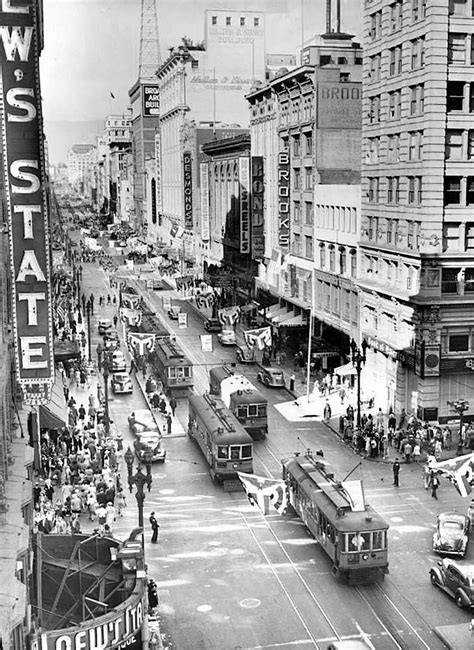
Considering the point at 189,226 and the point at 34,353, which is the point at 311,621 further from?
the point at 189,226

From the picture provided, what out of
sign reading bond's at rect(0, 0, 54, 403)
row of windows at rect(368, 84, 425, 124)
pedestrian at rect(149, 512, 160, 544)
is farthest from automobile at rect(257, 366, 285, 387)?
sign reading bond's at rect(0, 0, 54, 403)

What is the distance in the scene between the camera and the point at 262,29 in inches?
5408

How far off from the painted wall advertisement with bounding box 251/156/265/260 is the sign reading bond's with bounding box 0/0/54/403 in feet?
211

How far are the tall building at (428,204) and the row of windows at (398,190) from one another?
0.09 m

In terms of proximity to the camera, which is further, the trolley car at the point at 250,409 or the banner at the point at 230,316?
the banner at the point at 230,316

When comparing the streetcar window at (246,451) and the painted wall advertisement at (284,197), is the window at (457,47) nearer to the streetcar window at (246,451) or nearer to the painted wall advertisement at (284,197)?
the streetcar window at (246,451)

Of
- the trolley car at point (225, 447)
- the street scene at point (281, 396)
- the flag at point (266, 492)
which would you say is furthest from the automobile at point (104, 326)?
the flag at point (266, 492)

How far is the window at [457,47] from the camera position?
167 ft

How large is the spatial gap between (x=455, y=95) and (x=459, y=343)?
537 inches

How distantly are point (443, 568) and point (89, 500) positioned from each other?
599 inches

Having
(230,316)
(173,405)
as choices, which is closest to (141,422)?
(173,405)

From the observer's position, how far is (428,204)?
5188cm

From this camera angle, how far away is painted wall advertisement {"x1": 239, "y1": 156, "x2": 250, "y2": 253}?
9219 centimetres

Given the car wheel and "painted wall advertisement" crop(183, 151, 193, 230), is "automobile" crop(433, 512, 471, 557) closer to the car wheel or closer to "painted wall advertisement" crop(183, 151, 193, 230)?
the car wheel
